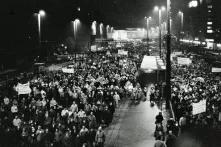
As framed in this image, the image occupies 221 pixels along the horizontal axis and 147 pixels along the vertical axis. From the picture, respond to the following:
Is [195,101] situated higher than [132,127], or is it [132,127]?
[195,101]

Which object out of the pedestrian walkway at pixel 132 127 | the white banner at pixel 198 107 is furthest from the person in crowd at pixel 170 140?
the white banner at pixel 198 107

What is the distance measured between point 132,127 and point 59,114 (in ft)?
15.5

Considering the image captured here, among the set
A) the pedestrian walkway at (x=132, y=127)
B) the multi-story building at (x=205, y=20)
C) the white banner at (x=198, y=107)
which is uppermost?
the multi-story building at (x=205, y=20)

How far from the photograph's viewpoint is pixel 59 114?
19.9m

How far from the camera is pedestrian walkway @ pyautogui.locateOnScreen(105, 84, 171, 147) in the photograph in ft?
59.5

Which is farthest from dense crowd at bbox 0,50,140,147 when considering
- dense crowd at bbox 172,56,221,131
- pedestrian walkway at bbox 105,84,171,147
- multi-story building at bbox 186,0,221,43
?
multi-story building at bbox 186,0,221,43

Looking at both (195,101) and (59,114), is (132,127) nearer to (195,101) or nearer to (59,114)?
(195,101)

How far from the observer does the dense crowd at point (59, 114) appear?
A: 17000mm

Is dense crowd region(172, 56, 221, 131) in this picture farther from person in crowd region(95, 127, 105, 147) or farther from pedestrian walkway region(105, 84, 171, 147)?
person in crowd region(95, 127, 105, 147)

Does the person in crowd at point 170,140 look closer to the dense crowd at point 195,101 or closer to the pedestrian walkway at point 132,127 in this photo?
the pedestrian walkway at point 132,127

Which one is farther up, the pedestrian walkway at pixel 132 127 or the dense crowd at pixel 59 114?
the dense crowd at pixel 59 114

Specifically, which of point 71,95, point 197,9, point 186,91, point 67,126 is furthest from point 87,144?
point 197,9

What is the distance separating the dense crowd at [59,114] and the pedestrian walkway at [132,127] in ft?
2.83

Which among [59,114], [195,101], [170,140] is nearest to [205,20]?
[195,101]
